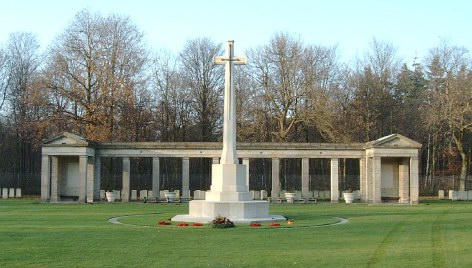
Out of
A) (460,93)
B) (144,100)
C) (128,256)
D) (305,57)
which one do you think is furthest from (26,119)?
(128,256)

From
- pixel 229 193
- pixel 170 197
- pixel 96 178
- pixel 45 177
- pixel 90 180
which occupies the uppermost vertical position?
pixel 45 177

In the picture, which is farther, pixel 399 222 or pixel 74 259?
pixel 399 222

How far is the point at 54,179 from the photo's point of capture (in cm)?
5259

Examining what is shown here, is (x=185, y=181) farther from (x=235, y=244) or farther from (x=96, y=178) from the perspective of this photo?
(x=235, y=244)

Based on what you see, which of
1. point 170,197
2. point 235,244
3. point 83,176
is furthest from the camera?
point 170,197

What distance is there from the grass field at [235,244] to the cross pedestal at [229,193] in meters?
2.68

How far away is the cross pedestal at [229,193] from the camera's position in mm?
31375

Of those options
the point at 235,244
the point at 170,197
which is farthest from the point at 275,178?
the point at 235,244

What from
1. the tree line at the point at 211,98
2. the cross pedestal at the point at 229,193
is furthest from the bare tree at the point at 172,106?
the cross pedestal at the point at 229,193

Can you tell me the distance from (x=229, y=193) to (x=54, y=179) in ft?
80.9

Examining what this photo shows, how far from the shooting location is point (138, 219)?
1257 inches

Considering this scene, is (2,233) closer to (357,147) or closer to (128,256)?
(128,256)

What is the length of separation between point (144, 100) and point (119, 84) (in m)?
4.98

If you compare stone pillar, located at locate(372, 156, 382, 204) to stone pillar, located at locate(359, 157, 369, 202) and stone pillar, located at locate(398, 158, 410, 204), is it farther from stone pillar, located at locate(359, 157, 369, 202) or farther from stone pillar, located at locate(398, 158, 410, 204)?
stone pillar, located at locate(398, 158, 410, 204)
